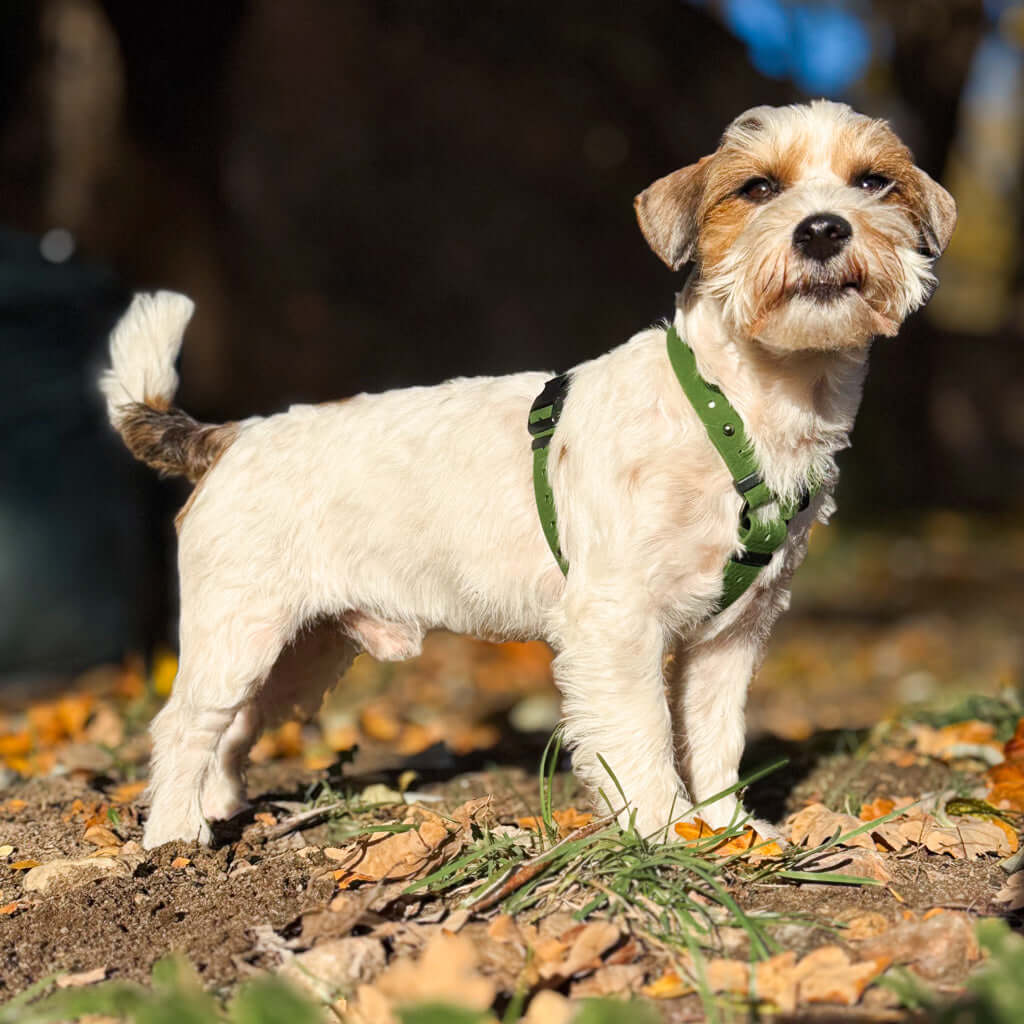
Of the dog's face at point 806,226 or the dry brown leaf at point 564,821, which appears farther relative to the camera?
the dry brown leaf at point 564,821

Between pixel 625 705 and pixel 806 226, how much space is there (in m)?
1.49

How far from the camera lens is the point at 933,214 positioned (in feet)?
12.6

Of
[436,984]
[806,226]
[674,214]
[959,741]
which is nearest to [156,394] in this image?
[674,214]

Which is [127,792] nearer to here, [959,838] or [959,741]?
[959,838]

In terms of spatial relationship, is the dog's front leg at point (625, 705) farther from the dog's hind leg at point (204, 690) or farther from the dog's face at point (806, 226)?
the dog's hind leg at point (204, 690)

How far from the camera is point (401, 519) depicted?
4.09 metres

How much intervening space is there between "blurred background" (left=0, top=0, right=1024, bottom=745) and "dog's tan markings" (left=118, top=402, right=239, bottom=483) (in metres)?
3.73

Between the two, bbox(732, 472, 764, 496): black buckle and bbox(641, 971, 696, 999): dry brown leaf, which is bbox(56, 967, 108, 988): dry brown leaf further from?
bbox(732, 472, 764, 496): black buckle

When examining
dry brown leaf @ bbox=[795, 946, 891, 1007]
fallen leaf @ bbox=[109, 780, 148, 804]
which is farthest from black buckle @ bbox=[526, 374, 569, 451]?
fallen leaf @ bbox=[109, 780, 148, 804]

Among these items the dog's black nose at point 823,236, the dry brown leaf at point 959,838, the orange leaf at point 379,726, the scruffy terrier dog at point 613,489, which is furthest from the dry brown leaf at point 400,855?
the orange leaf at point 379,726

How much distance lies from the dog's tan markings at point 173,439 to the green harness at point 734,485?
132cm

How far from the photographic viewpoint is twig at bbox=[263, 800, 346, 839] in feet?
13.6

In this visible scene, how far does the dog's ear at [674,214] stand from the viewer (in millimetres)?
3794

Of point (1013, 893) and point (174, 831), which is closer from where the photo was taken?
point (1013, 893)
